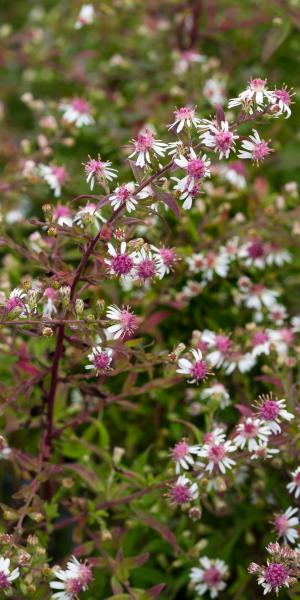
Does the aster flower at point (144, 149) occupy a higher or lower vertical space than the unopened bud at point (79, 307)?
higher

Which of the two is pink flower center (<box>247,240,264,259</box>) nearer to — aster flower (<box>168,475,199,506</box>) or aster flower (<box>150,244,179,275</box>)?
aster flower (<box>150,244,179,275</box>)

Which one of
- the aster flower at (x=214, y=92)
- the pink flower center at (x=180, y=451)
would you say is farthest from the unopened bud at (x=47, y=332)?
the aster flower at (x=214, y=92)

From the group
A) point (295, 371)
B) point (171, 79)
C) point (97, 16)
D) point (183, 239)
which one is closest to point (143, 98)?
point (171, 79)

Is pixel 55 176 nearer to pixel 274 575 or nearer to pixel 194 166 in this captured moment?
pixel 194 166

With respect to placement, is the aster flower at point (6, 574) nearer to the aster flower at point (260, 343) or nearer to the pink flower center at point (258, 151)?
the aster flower at point (260, 343)

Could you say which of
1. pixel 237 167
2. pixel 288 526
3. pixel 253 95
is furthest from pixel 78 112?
pixel 288 526

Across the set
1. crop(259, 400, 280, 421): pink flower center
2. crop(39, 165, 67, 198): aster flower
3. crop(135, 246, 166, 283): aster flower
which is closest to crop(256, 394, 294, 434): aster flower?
crop(259, 400, 280, 421): pink flower center
